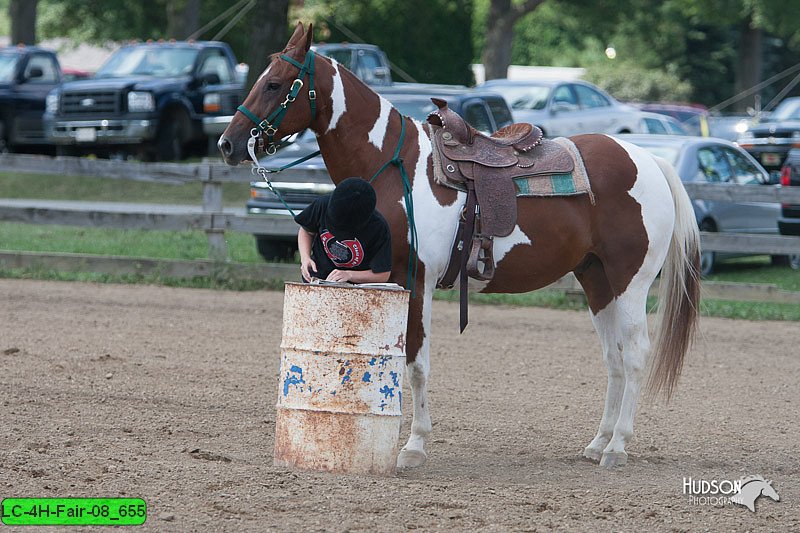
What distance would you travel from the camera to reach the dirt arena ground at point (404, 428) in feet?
15.8

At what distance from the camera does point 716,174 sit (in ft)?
45.5

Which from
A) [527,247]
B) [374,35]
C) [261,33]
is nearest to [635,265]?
[527,247]

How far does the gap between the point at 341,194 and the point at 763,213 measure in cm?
1039

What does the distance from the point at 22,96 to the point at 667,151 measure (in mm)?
13682

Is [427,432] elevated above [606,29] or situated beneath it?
situated beneath

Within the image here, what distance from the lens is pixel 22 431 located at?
5.91 metres

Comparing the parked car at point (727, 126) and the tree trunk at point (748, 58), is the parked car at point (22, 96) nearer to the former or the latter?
the parked car at point (727, 126)

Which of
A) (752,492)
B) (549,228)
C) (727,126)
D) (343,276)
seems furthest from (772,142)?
Answer: (343,276)

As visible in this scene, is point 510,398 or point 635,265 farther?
point 510,398

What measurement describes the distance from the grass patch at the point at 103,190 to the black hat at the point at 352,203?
46.8ft

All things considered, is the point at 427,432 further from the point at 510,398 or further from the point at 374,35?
the point at 374,35

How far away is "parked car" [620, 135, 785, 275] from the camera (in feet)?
44.1

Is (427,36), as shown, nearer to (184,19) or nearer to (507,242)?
(184,19)

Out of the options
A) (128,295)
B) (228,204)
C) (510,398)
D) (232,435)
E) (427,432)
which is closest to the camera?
(427,432)
